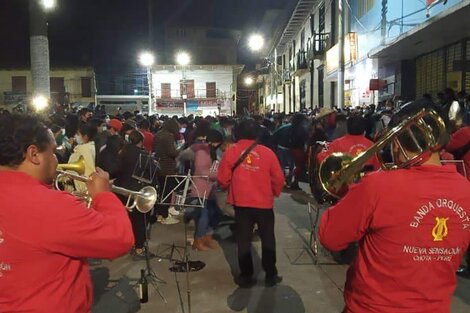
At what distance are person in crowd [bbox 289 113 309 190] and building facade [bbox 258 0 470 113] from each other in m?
2.88

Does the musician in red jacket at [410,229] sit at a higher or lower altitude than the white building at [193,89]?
lower

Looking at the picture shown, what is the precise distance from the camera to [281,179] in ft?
17.2

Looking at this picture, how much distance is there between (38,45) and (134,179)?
8728 mm

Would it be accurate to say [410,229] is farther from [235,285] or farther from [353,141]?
[353,141]

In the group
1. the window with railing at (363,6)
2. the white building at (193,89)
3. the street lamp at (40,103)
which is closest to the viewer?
the street lamp at (40,103)

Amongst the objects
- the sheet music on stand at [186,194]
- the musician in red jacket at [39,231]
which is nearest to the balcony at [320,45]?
the sheet music on stand at [186,194]

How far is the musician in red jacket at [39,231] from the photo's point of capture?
1938 mm

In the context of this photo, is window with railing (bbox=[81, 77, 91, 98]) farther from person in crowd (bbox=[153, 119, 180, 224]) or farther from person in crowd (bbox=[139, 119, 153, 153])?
person in crowd (bbox=[153, 119, 180, 224])

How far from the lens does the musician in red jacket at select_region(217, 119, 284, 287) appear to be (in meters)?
5.14

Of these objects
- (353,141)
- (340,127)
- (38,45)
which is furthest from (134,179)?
(38,45)

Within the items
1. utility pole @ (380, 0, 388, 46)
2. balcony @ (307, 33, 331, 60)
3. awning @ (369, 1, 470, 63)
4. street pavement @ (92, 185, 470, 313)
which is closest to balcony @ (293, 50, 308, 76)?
balcony @ (307, 33, 331, 60)

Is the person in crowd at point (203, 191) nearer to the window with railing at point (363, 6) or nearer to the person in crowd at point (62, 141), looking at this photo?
the person in crowd at point (62, 141)

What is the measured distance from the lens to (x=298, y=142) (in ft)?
36.7

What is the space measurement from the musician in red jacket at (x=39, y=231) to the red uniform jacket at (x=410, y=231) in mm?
1077
